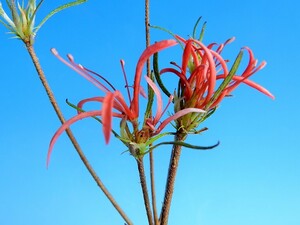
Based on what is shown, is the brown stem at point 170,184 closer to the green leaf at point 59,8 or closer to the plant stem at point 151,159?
the plant stem at point 151,159

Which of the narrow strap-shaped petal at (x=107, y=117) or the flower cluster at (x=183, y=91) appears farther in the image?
the flower cluster at (x=183, y=91)

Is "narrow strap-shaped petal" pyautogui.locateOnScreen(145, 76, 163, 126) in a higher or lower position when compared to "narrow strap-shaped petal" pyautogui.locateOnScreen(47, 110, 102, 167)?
higher

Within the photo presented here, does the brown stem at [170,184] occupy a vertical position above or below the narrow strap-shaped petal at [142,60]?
below

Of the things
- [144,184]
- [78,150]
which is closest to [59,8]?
[78,150]

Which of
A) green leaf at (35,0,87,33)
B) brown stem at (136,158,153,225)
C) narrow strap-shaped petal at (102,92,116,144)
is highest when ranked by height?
green leaf at (35,0,87,33)

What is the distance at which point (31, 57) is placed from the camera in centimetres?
132

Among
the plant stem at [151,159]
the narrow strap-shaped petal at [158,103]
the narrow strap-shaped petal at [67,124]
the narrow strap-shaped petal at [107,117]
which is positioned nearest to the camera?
the narrow strap-shaped petal at [107,117]

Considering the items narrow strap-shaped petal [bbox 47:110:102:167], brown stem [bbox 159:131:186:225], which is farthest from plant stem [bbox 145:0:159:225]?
narrow strap-shaped petal [bbox 47:110:102:167]

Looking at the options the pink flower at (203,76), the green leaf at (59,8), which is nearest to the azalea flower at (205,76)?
the pink flower at (203,76)

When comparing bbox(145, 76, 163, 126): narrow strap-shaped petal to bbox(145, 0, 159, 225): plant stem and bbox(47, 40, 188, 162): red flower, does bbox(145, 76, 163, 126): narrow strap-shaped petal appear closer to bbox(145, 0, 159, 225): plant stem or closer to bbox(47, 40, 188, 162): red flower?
bbox(47, 40, 188, 162): red flower

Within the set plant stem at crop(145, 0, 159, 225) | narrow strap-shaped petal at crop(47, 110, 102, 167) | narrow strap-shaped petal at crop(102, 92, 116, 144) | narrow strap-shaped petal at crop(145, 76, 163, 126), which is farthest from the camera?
plant stem at crop(145, 0, 159, 225)

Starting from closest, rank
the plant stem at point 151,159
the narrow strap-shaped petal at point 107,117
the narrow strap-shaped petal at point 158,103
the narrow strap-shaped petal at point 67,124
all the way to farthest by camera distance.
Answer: the narrow strap-shaped petal at point 107,117
the narrow strap-shaped petal at point 67,124
the narrow strap-shaped petal at point 158,103
the plant stem at point 151,159

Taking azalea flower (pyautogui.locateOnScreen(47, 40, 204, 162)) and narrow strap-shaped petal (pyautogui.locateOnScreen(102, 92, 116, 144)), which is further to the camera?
azalea flower (pyautogui.locateOnScreen(47, 40, 204, 162))

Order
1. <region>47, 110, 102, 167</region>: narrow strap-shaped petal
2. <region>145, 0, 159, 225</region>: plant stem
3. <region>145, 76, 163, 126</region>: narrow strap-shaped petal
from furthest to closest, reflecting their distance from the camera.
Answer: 1. <region>145, 0, 159, 225</region>: plant stem
2. <region>145, 76, 163, 126</region>: narrow strap-shaped petal
3. <region>47, 110, 102, 167</region>: narrow strap-shaped petal
